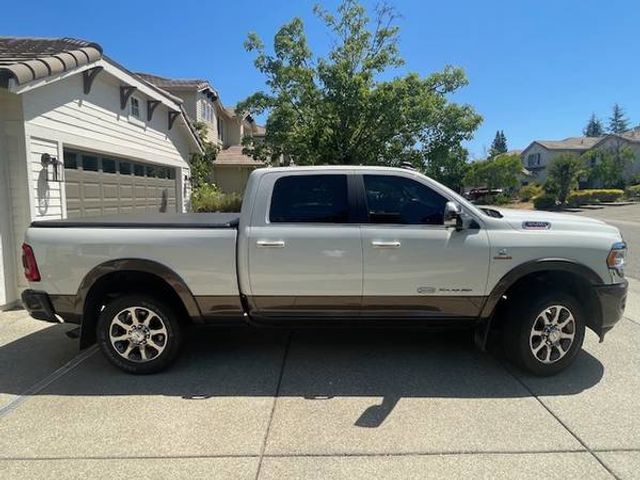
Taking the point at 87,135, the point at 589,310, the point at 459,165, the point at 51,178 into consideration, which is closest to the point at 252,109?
the point at 459,165

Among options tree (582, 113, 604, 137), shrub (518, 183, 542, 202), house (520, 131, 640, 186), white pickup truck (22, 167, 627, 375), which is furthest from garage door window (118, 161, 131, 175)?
tree (582, 113, 604, 137)

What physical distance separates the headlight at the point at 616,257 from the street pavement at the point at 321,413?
3.38ft

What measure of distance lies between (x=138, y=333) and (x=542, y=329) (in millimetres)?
3716

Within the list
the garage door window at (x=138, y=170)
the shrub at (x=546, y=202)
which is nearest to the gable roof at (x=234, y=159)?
the garage door window at (x=138, y=170)

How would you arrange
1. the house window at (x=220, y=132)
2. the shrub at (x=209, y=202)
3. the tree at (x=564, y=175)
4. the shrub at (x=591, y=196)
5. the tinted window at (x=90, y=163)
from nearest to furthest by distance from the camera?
1. the tinted window at (x=90, y=163)
2. the shrub at (x=209, y=202)
3. the house window at (x=220, y=132)
4. the tree at (x=564, y=175)
5. the shrub at (x=591, y=196)

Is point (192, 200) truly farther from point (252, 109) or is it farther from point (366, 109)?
point (366, 109)

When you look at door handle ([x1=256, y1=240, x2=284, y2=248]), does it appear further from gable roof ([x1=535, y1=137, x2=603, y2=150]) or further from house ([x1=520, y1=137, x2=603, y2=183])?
gable roof ([x1=535, y1=137, x2=603, y2=150])

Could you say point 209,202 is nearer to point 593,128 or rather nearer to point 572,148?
point 572,148

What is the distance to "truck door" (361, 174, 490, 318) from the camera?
159 inches

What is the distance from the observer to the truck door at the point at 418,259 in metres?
4.05

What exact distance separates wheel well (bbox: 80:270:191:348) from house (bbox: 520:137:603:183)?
61.2m

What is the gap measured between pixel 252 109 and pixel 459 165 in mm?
8333

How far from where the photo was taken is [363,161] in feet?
53.8

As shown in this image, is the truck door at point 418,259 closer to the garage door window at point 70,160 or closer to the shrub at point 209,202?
the garage door window at point 70,160
